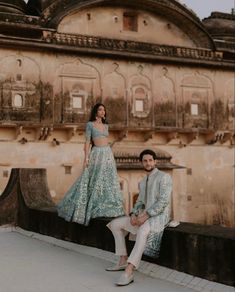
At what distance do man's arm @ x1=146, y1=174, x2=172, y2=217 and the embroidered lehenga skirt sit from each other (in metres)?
1.48

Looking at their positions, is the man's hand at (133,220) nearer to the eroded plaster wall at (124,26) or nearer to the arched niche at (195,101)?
the eroded plaster wall at (124,26)

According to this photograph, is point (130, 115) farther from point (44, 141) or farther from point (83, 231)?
point (83, 231)

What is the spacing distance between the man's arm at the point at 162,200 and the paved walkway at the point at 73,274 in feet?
2.11

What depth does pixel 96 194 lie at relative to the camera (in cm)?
629

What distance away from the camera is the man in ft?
14.9

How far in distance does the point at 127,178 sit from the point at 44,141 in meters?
3.11

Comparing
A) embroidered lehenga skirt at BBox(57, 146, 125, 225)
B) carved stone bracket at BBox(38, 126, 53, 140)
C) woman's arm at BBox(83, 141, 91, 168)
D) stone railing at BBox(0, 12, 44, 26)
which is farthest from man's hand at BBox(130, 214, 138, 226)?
stone railing at BBox(0, 12, 44, 26)

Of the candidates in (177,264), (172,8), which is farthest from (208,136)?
(177,264)

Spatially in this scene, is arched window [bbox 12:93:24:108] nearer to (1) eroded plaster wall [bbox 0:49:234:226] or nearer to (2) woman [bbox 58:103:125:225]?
(1) eroded plaster wall [bbox 0:49:234:226]

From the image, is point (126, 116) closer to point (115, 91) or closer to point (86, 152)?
point (115, 91)

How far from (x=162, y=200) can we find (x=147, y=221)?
0.25 metres

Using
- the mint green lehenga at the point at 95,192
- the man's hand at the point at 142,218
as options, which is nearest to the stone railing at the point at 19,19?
the mint green lehenga at the point at 95,192

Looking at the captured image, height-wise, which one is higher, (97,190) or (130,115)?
(130,115)

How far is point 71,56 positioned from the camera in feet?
52.1
